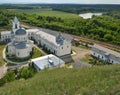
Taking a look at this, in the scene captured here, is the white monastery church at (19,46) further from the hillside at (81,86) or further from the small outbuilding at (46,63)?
the hillside at (81,86)

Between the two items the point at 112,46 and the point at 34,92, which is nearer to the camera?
the point at 34,92

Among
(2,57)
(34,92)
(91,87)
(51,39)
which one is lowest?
(2,57)

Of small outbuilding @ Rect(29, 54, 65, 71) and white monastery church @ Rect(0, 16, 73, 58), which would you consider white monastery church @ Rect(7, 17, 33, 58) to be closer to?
white monastery church @ Rect(0, 16, 73, 58)

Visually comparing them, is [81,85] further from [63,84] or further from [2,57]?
[2,57]

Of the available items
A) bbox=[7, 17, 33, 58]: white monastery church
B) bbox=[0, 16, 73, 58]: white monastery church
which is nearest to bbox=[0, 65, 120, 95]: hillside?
bbox=[7, 17, 33, 58]: white monastery church

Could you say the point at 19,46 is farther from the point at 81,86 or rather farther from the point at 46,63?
the point at 81,86

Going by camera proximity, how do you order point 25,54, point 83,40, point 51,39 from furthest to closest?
point 83,40 < point 51,39 < point 25,54

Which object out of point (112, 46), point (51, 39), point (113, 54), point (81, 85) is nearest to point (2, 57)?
point (51, 39)

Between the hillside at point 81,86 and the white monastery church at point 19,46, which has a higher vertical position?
the hillside at point 81,86

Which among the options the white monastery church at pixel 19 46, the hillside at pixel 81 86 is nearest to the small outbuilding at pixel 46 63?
the white monastery church at pixel 19 46

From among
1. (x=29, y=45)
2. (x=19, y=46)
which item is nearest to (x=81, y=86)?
(x=19, y=46)

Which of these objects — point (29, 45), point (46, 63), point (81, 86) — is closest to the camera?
point (81, 86)
